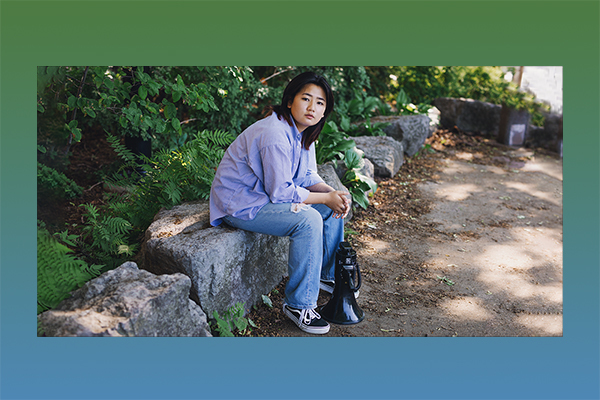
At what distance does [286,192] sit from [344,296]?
773mm

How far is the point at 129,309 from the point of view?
2.44m

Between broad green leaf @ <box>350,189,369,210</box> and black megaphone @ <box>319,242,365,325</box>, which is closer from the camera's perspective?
black megaphone @ <box>319,242,365,325</box>

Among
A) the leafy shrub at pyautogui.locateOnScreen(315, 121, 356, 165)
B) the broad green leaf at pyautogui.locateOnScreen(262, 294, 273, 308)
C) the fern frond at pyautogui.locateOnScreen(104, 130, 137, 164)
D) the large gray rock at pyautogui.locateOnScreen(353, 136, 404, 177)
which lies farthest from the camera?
the large gray rock at pyautogui.locateOnScreen(353, 136, 404, 177)

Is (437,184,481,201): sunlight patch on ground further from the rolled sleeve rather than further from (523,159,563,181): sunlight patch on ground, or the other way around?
the rolled sleeve

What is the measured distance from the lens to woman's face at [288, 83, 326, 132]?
302 cm

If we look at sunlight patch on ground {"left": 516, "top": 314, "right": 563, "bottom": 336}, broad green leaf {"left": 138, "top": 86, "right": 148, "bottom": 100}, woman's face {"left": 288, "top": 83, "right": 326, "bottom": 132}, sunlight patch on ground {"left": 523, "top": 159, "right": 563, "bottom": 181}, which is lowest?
sunlight patch on ground {"left": 516, "top": 314, "right": 563, "bottom": 336}

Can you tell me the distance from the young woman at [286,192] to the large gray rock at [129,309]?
59 cm

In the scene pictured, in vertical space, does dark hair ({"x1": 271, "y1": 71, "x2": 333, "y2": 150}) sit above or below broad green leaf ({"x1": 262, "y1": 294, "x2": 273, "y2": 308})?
above

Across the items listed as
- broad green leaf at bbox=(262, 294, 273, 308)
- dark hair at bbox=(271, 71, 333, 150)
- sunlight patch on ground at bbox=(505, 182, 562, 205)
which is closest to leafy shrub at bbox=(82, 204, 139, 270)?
broad green leaf at bbox=(262, 294, 273, 308)

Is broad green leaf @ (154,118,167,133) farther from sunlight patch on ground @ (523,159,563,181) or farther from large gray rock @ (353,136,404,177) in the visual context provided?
sunlight patch on ground @ (523,159,563,181)

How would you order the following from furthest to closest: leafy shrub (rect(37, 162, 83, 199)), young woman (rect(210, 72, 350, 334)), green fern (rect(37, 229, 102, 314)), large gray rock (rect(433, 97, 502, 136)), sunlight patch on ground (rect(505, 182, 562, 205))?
large gray rock (rect(433, 97, 502, 136)) → sunlight patch on ground (rect(505, 182, 562, 205)) → leafy shrub (rect(37, 162, 83, 199)) → young woman (rect(210, 72, 350, 334)) → green fern (rect(37, 229, 102, 314))

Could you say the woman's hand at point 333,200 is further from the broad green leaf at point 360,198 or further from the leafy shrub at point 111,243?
the broad green leaf at point 360,198

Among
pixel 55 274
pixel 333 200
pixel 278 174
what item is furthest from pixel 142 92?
pixel 333 200

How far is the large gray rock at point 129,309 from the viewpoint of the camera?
2.38 metres
